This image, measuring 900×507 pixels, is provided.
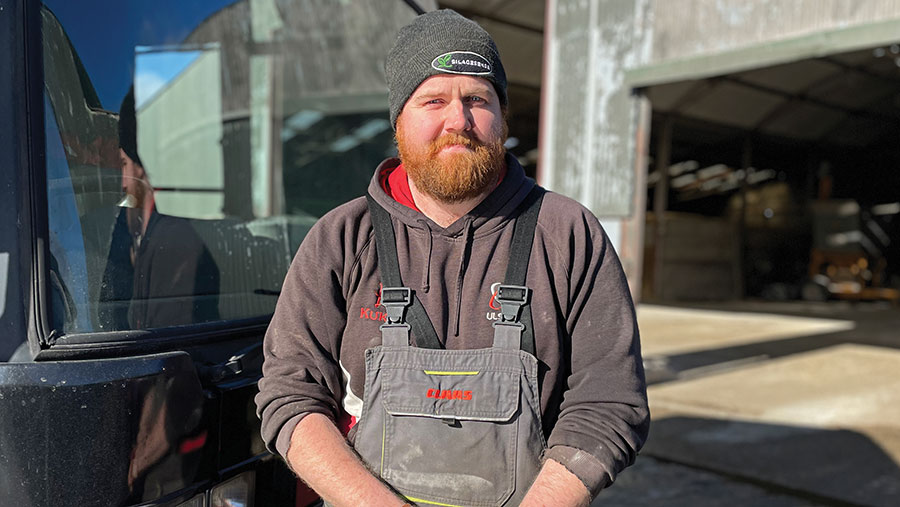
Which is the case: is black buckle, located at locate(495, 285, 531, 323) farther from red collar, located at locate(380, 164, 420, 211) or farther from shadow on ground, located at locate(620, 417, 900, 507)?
shadow on ground, located at locate(620, 417, 900, 507)

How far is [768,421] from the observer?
4742 mm

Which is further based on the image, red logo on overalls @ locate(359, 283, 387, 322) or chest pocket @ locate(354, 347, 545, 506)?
red logo on overalls @ locate(359, 283, 387, 322)

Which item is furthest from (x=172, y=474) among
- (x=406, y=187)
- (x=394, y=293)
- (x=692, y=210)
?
(x=692, y=210)

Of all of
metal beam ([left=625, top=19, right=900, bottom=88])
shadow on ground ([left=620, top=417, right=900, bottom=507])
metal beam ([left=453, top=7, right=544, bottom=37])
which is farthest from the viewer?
metal beam ([left=453, top=7, right=544, bottom=37])

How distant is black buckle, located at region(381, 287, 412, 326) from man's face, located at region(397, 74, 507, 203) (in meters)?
0.26

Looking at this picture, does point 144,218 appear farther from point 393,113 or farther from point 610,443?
point 610,443

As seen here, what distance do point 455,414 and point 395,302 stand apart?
26 cm

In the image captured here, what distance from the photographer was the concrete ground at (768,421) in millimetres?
3521

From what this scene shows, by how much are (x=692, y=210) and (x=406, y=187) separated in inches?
633

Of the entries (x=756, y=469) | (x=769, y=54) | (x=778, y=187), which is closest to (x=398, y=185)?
(x=756, y=469)

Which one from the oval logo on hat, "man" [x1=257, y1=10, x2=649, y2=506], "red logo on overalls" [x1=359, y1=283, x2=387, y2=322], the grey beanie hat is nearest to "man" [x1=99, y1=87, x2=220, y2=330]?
"man" [x1=257, y1=10, x2=649, y2=506]

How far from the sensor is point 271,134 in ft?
10.8

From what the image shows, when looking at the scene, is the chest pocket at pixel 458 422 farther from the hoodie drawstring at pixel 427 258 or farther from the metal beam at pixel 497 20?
the metal beam at pixel 497 20

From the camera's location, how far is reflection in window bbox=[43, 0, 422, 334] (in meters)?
1.45
